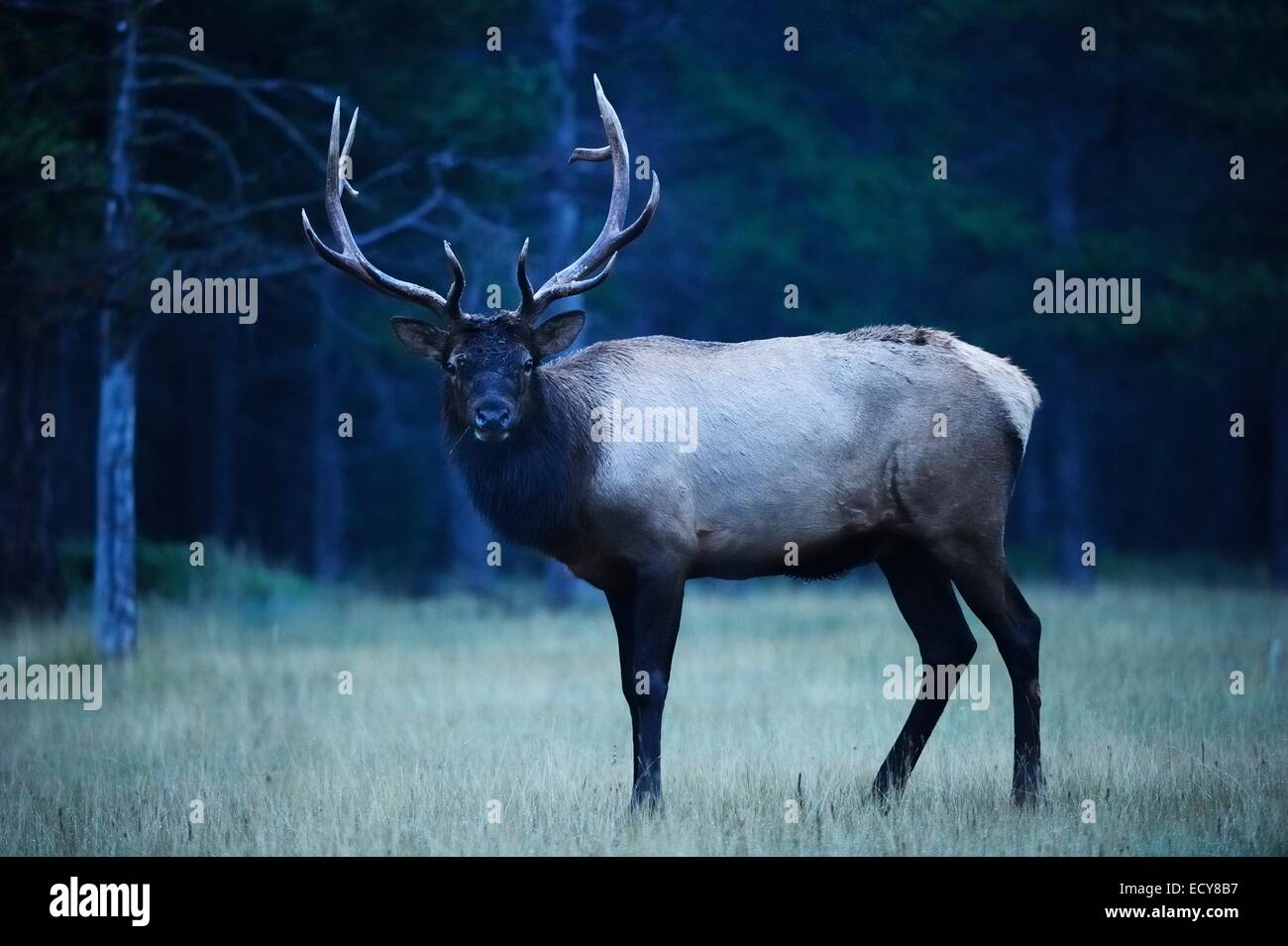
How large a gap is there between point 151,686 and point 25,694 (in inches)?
35.7

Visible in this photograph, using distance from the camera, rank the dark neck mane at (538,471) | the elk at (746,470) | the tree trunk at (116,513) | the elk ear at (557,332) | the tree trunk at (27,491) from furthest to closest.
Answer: the tree trunk at (27,491)
the tree trunk at (116,513)
the elk ear at (557,332)
the dark neck mane at (538,471)
the elk at (746,470)

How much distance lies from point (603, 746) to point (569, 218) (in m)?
9.82

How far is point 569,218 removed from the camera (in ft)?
59.2

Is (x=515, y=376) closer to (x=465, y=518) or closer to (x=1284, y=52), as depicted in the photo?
(x=1284, y=52)

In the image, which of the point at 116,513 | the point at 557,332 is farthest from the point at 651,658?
the point at 116,513

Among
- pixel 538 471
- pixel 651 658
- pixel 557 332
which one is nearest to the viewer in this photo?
pixel 651 658

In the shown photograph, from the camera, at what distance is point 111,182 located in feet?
41.4

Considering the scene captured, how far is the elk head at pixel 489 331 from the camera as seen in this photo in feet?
25.0

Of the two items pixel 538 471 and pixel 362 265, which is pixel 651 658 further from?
pixel 362 265

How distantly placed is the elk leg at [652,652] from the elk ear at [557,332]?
131cm

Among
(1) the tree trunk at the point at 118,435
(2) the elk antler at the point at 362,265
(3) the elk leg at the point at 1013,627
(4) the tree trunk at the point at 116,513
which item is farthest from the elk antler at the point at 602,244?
(4) the tree trunk at the point at 116,513

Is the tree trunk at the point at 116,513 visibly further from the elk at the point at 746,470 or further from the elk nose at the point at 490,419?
the elk nose at the point at 490,419

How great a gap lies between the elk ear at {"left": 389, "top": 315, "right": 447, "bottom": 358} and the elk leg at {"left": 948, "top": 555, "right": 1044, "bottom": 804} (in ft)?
9.39

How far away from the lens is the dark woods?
42.8 feet
